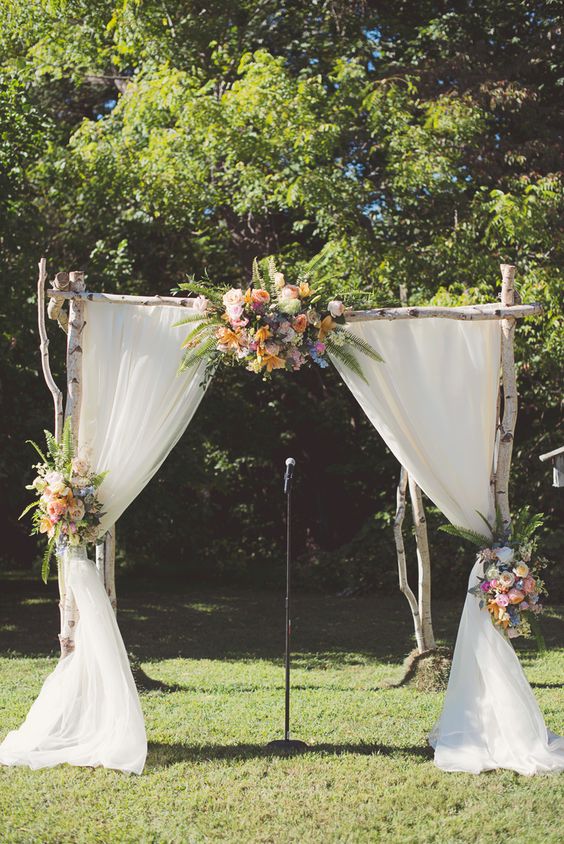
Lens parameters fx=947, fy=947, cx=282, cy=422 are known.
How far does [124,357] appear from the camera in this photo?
530cm

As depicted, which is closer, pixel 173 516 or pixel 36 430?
pixel 36 430

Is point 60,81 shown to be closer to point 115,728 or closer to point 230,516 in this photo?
point 230,516

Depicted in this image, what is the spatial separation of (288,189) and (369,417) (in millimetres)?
5868

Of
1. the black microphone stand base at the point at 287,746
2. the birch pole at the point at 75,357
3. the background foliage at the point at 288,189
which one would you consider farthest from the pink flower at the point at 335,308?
the background foliage at the point at 288,189

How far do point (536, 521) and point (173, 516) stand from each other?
8.32m

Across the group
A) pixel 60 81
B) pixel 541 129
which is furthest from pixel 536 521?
pixel 60 81

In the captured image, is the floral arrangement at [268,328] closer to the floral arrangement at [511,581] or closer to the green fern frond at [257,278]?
the green fern frond at [257,278]

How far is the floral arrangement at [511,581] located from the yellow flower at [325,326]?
131 cm

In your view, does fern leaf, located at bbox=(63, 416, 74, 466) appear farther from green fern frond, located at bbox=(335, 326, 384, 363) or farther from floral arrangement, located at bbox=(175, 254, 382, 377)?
green fern frond, located at bbox=(335, 326, 384, 363)

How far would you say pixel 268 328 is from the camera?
4.96 m

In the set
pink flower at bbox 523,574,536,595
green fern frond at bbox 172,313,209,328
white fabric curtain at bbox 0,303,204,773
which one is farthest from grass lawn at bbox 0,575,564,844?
green fern frond at bbox 172,313,209,328

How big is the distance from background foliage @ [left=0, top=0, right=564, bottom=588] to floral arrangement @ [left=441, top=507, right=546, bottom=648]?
15.7 feet

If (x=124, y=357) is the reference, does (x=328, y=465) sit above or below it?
below

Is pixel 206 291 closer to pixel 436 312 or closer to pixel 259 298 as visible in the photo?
pixel 259 298
